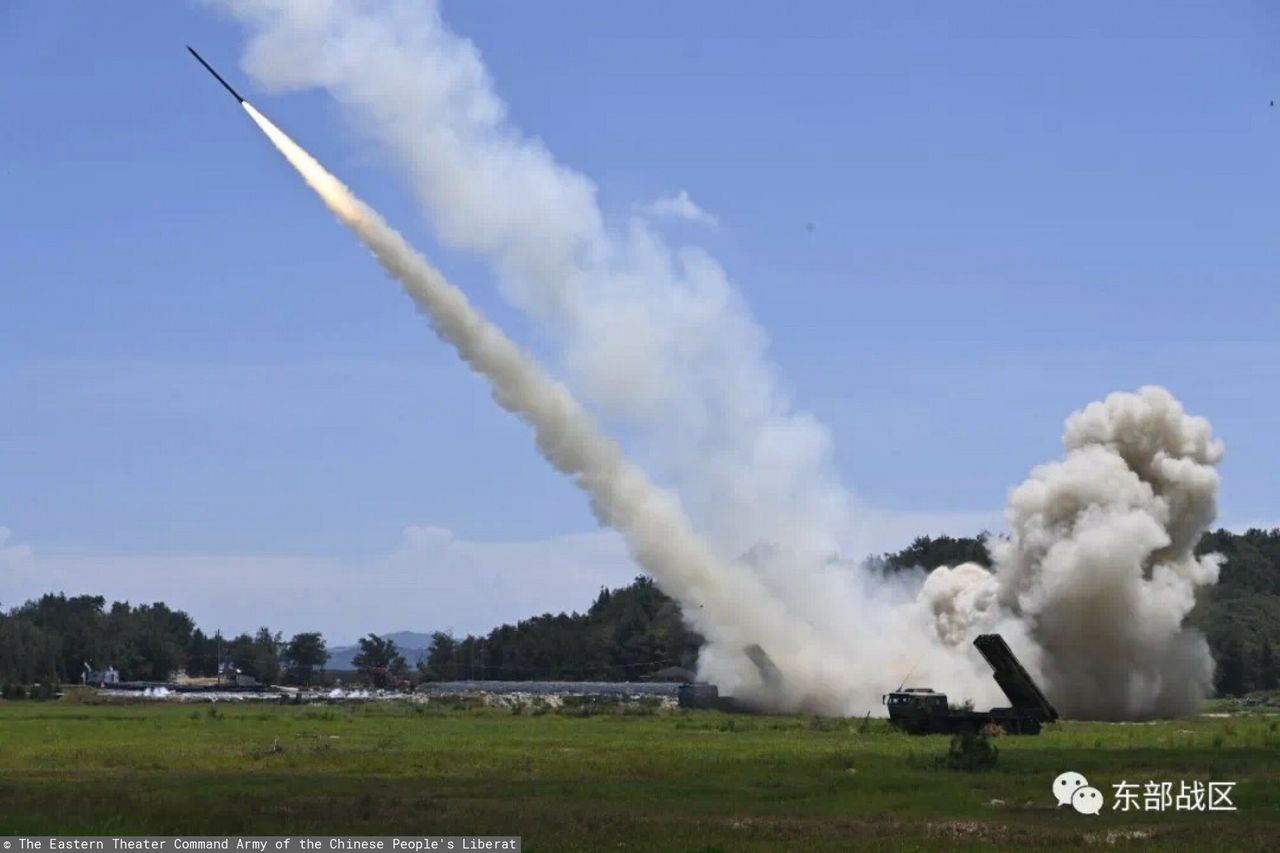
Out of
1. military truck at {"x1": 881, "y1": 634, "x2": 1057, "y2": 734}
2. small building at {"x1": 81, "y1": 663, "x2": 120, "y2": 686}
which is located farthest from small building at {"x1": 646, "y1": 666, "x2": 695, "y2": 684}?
small building at {"x1": 81, "y1": 663, "x2": 120, "y2": 686}

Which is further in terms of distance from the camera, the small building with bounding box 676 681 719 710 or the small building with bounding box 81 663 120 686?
the small building with bounding box 81 663 120 686

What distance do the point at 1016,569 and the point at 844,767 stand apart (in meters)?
36.7

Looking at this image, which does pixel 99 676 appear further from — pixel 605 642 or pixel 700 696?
pixel 700 696

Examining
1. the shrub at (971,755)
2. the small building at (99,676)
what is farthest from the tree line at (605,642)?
the shrub at (971,755)

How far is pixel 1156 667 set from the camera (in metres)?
76.2

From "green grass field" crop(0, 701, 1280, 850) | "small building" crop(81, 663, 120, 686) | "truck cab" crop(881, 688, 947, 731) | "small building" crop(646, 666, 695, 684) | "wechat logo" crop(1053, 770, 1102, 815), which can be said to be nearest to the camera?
"green grass field" crop(0, 701, 1280, 850)

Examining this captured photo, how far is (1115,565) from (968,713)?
1661 cm

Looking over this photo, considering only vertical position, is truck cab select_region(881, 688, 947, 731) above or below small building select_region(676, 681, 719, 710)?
below

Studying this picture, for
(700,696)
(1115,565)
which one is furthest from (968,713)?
(700,696)

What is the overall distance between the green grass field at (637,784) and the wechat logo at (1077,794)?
0.38m

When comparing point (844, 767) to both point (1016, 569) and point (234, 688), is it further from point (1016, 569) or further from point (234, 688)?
point (234, 688)

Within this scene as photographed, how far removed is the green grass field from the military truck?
0.90 metres

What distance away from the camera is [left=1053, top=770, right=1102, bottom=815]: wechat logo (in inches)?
1373

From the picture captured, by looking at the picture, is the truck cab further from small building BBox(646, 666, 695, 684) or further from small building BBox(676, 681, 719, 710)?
small building BBox(646, 666, 695, 684)
